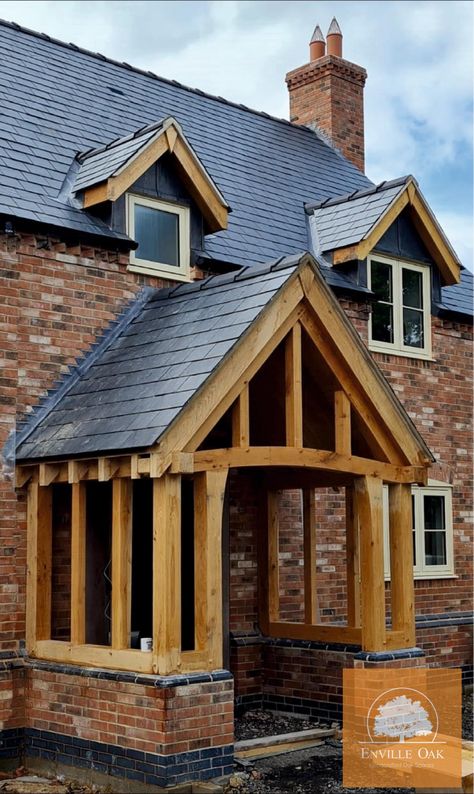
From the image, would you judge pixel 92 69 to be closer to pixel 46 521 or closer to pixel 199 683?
pixel 46 521

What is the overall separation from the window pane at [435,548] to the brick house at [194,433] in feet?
0.11

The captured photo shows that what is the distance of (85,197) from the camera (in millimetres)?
12125

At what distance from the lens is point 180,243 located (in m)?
12.8

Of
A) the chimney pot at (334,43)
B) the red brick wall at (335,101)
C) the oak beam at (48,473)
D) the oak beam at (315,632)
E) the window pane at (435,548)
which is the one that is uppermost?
the chimney pot at (334,43)

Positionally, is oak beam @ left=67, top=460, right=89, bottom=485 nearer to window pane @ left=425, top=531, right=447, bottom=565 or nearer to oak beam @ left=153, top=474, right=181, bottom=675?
oak beam @ left=153, top=474, right=181, bottom=675

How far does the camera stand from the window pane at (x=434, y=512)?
15695 millimetres

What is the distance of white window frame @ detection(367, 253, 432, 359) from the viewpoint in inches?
591

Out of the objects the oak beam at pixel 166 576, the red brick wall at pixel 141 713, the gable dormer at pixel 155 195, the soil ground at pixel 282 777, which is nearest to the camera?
the red brick wall at pixel 141 713

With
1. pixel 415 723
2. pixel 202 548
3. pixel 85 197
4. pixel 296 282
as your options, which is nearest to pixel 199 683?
pixel 202 548

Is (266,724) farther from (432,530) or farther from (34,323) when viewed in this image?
(34,323)

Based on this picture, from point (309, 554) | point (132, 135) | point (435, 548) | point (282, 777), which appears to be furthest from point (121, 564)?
point (435, 548)

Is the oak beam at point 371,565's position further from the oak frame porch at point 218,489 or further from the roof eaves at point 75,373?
the roof eaves at point 75,373

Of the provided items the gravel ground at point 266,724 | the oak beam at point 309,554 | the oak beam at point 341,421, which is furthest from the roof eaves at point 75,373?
the gravel ground at point 266,724

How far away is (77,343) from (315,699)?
5.07 meters
